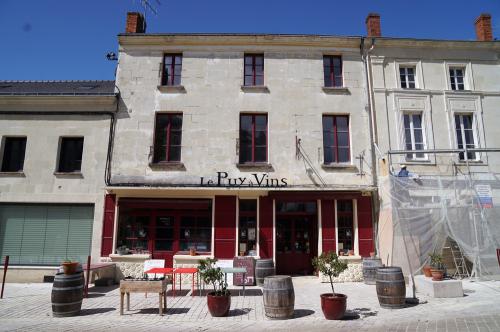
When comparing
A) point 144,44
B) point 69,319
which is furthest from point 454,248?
point 144,44

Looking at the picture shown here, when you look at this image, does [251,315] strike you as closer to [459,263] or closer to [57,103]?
[459,263]

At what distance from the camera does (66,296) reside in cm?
815

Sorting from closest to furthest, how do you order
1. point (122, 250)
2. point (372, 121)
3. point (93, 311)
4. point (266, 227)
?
point (93, 311) → point (122, 250) → point (266, 227) → point (372, 121)

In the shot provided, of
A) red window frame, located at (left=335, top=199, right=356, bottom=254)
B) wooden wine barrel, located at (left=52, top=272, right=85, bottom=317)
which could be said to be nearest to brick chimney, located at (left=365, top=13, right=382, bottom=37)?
red window frame, located at (left=335, top=199, right=356, bottom=254)

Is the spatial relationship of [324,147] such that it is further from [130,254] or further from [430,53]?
[130,254]

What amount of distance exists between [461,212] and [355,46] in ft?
24.7

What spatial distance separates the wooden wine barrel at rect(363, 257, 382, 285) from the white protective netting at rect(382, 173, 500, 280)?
2.49 feet

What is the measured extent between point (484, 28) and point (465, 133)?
481 cm

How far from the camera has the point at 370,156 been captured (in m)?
14.0

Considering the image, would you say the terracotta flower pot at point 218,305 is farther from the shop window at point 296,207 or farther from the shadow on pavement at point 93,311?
the shop window at point 296,207

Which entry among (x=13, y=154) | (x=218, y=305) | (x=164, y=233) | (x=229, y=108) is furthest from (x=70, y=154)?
(x=218, y=305)

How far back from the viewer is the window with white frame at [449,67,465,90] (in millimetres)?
15039

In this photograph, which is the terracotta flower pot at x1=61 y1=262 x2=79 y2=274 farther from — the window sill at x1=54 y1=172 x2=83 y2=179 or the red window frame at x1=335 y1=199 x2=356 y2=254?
the red window frame at x1=335 y1=199 x2=356 y2=254

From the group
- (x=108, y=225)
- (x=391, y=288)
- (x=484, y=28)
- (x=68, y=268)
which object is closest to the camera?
Result: (x=68, y=268)
